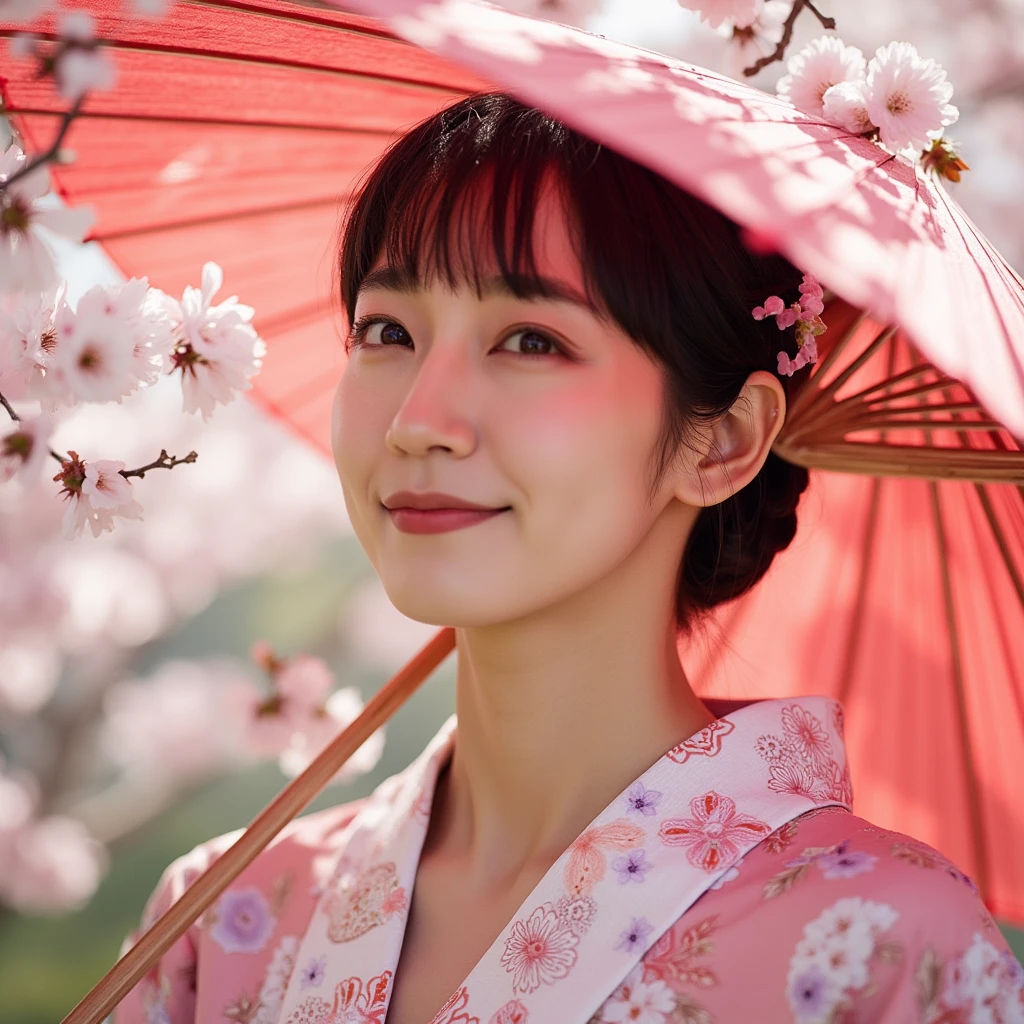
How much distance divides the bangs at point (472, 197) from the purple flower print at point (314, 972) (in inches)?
36.9

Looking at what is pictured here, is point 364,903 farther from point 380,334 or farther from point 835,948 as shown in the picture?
point 380,334

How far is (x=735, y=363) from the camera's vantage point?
153 cm

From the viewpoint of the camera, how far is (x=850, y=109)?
4.49ft

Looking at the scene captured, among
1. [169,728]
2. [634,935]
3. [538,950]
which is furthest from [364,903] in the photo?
[169,728]

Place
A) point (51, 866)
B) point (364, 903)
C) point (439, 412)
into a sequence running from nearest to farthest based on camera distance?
point (439, 412), point (364, 903), point (51, 866)

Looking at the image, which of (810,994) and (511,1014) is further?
(511,1014)

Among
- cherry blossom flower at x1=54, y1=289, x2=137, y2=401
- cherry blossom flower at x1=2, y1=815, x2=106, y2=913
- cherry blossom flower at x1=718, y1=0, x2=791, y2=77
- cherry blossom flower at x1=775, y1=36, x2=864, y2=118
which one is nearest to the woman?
cherry blossom flower at x1=775, y1=36, x2=864, y2=118

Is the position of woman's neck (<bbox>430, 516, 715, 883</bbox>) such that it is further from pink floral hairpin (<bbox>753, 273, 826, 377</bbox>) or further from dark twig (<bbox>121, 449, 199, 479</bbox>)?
dark twig (<bbox>121, 449, 199, 479</bbox>)

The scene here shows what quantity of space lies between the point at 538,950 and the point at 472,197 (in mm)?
911

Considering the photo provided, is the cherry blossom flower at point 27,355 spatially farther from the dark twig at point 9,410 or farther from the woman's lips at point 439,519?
the woman's lips at point 439,519

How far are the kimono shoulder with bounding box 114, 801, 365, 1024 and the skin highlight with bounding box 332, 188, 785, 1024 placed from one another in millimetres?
217

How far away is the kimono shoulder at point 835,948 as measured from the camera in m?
1.21

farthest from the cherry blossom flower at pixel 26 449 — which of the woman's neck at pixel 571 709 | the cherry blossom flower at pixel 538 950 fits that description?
the cherry blossom flower at pixel 538 950

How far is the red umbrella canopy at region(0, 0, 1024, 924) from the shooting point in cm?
97
